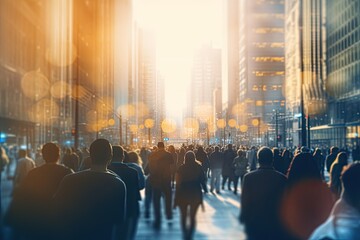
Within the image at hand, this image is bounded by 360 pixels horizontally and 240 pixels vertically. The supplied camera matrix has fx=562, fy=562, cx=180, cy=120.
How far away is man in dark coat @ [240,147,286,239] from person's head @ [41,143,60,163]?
2474 mm

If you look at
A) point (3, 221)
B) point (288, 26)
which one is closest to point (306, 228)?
point (3, 221)

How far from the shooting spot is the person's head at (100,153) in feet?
19.5

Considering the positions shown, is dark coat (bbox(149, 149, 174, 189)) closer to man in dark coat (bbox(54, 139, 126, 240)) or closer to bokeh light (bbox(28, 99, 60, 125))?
bokeh light (bbox(28, 99, 60, 125))

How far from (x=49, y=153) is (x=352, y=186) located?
4.12m

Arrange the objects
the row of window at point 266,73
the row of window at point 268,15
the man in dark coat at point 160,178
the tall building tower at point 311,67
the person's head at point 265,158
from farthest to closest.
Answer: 1. the row of window at point 266,73
2. the row of window at point 268,15
3. the tall building tower at point 311,67
4. the man in dark coat at point 160,178
5. the person's head at point 265,158

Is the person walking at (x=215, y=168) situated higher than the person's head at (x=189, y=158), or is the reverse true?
the person's head at (x=189, y=158)

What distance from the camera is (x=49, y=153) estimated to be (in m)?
7.00

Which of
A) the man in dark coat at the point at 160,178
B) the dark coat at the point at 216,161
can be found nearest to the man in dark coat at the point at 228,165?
the dark coat at the point at 216,161

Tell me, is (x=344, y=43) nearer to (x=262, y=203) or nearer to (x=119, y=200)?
(x=262, y=203)

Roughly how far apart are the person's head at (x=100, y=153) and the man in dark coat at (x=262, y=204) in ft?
7.04

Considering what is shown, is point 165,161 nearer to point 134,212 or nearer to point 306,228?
point 134,212

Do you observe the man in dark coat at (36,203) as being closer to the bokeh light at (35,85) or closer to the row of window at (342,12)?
the bokeh light at (35,85)

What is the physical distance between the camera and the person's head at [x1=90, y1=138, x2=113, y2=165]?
234 inches

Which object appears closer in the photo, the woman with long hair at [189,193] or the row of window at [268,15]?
the woman with long hair at [189,193]
